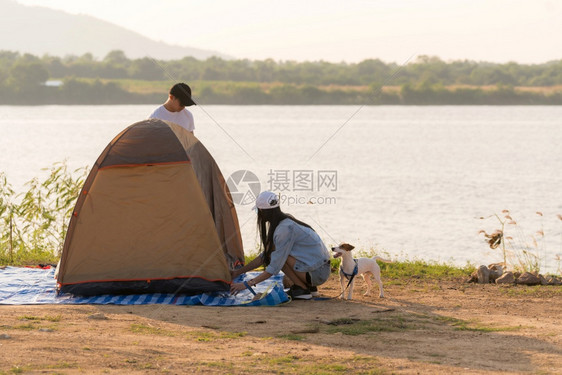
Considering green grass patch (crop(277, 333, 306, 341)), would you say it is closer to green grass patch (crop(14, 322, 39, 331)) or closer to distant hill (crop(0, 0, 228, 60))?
green grass patch (crop(14, 322, 39, 331))

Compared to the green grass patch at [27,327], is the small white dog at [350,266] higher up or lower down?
higher up

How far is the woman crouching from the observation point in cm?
766

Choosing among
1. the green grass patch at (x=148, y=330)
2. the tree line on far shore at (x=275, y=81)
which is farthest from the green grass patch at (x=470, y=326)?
the tree line on far shore at (x=275, y=81)

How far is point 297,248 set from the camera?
787 centimetres

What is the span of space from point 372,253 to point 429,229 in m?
7.96

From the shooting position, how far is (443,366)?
5.57 meters

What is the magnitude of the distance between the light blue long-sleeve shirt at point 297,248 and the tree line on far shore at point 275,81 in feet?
166

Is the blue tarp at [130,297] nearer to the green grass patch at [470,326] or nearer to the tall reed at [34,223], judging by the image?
the green grass patch at [470,326]

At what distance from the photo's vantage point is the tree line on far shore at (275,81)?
198ft

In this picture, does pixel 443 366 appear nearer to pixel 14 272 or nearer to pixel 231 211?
pixel 231 211

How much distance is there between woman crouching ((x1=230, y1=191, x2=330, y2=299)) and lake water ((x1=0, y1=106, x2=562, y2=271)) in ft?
10.9

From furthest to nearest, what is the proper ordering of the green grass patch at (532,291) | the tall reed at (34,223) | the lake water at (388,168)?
the lake water at (388,168)
the tall reed at (34,223)
the green grass patch at (532,291)

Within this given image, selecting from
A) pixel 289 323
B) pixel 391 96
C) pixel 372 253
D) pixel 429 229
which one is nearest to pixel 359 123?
pixel 391 96


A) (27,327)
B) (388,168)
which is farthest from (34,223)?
Result: (388,168)
